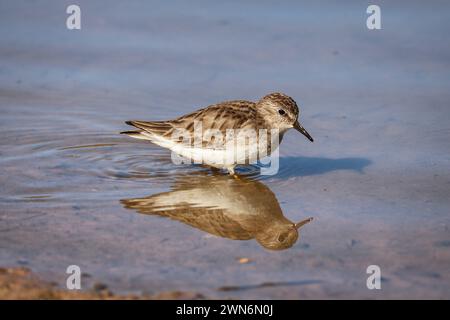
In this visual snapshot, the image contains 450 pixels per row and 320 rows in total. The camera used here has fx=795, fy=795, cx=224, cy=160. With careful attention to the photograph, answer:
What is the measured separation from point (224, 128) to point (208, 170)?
646 millimetres

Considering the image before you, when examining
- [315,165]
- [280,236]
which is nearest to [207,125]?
[315,165]

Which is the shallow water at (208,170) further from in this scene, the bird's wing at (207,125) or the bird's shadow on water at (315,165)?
the bird's wing at (207,125)

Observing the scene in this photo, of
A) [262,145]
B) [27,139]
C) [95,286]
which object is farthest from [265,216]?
[27,139]

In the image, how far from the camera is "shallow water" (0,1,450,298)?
22.7 feet

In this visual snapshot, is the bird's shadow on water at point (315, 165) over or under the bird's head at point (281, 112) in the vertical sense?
under

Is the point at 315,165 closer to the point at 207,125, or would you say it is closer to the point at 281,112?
the point at 281,112

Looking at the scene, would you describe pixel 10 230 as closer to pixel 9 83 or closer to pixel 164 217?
pixel 164 217

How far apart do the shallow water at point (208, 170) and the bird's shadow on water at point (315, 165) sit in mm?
27

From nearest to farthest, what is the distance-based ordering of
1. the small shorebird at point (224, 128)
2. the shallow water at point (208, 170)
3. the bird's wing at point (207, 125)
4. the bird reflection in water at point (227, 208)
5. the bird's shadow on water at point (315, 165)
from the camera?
the shallow water at point (208, 170), the bird reflection in water at point (227, 208), the small shorebird at point (224, 128), the bird's wing at point (207, 125), the bird's shadow on water at point (315, 165)

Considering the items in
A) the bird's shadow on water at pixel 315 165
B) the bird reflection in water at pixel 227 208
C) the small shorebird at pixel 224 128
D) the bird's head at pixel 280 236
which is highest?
the small shorebird at pixel 224 128

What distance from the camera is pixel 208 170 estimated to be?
963 cm

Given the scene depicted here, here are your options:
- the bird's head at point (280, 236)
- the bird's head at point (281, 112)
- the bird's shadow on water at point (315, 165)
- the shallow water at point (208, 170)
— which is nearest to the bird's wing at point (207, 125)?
the bird's head at point (281, 112)

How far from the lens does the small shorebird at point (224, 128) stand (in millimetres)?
9125

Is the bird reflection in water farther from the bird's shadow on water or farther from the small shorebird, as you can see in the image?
the bird's shadow on water
